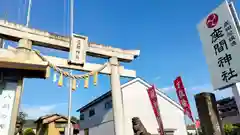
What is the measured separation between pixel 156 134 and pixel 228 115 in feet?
22.7

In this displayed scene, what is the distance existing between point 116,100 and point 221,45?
5.45 metres

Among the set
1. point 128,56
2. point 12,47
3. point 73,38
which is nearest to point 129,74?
point 128,56

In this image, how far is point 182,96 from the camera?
12383mm

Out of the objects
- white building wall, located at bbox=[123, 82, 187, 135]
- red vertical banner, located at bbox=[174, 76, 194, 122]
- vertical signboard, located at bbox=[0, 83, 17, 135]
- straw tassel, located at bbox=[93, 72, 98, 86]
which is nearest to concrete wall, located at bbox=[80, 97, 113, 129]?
white building wall, located at bbox=[123, 82, 187, 135]

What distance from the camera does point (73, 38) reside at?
29.6ft

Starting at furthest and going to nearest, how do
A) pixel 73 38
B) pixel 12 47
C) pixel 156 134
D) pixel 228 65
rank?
pixel 156 134
pixel 73 38
pixel 12 47
pixel 228 65

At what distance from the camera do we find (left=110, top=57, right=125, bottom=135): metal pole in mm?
8500

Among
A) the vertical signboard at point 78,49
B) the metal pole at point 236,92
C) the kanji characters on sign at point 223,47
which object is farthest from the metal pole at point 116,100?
the metal pole at point 236,92

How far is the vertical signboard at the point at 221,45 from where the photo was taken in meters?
3.85

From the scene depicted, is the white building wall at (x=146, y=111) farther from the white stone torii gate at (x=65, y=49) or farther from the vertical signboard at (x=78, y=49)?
the vertical signboard at (x=78, y=49)

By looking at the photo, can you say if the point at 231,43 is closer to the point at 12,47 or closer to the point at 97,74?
the point at 97,74

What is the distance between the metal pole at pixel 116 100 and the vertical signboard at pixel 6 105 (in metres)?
4.82

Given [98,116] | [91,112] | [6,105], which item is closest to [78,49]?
[6,105]

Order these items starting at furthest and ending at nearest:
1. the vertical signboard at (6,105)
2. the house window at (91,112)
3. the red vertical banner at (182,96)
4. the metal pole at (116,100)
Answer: the house window at (91,112)
the red vertical banner at (182,96)
the metal pole at (116,100)
the vertical signboard at (6,105)
